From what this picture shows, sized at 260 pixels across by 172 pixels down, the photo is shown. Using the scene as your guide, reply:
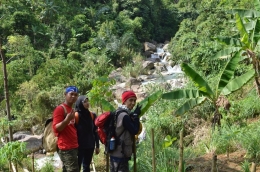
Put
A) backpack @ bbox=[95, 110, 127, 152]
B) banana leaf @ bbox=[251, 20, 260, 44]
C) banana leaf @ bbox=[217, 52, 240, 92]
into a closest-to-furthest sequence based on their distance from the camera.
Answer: backpack @ bbox=[95, 110, 127, 152]
banana leaf @ bbox=[217, 52, 240, 92]
banana leaf @ bbox=[251, 20, 260, 44]

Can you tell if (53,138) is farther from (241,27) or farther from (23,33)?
(23,33)

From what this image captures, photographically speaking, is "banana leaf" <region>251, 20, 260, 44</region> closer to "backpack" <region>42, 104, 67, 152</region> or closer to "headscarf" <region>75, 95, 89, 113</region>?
"headscarf" <region>75, 95, 89, 113</region>

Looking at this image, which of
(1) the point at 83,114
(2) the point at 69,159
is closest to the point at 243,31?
(1) the point at 83,114

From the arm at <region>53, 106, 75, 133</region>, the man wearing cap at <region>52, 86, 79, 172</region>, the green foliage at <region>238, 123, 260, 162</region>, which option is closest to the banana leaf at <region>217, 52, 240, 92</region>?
the green foliage at <region>238, 123, 260, 162</region>

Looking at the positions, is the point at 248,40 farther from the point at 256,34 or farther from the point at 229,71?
the point at 229,71

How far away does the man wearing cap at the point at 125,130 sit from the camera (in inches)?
115

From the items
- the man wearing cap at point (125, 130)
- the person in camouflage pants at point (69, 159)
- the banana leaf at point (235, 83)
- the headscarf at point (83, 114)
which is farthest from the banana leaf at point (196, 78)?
the person in camouflage pants at point (69, 159)

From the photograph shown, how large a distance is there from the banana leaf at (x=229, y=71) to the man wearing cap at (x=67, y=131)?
116 inches

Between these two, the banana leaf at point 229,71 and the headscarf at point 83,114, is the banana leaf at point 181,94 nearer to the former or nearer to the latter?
the banana leaf at point 229,71

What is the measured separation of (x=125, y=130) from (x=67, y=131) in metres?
0.66

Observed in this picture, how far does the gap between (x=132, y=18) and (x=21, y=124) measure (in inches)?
796

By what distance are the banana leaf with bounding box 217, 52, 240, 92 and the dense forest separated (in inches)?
1.6

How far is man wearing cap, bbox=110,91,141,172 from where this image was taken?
2.93m

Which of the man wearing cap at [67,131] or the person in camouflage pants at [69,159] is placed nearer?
the man wearing cap at [67,131]
